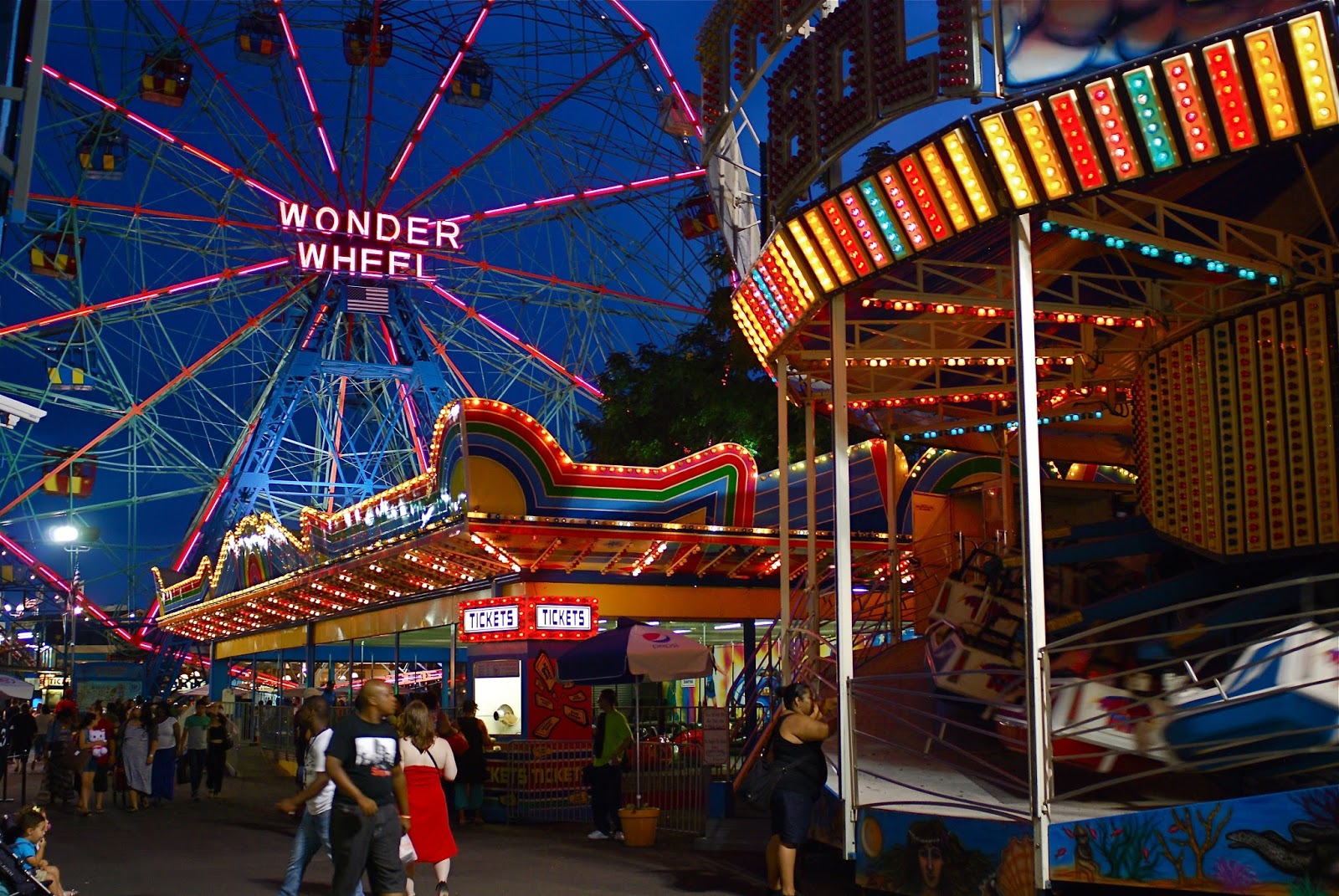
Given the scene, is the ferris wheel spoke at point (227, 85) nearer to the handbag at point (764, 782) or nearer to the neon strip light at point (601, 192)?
the neon strip light at point (601, 192)

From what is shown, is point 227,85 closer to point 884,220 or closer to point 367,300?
point 367,300

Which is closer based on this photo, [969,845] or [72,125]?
[969,845]

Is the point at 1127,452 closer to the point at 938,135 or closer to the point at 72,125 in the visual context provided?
the point at 938,135

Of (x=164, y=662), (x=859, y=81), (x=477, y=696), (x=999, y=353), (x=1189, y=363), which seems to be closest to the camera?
(x=859, y=81)

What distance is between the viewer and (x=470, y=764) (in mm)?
16875

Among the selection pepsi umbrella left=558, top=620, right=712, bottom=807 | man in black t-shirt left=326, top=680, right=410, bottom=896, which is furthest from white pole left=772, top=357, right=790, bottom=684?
man in black t-shirt left=326, top=680, right=410, bottom=896

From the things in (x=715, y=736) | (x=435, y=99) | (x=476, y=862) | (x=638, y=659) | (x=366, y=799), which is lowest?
(x=476, y=862)

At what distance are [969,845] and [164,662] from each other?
1568 inches

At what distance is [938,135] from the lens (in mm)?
10039

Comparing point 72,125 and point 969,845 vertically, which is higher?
→ point 72,125

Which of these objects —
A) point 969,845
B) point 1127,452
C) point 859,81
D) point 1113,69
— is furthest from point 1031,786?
point 1127,452

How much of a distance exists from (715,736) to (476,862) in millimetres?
2928

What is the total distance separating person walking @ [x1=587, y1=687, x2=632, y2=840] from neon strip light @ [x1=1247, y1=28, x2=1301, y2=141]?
9.20 metres

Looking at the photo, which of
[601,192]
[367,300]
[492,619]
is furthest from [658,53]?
[492,619]
